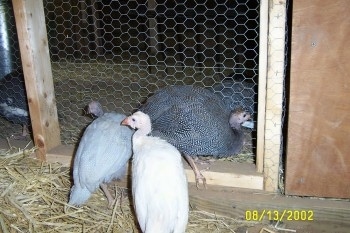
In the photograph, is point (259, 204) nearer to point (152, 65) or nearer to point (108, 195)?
point (108, 195)

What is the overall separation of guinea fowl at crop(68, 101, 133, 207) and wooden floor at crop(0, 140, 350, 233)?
43cm

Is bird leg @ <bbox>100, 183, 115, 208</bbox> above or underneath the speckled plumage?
underneath

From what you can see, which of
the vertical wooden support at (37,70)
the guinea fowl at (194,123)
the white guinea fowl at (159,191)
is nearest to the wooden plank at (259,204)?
the guinea fowl at (194,123)

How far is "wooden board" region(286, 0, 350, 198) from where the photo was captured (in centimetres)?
175

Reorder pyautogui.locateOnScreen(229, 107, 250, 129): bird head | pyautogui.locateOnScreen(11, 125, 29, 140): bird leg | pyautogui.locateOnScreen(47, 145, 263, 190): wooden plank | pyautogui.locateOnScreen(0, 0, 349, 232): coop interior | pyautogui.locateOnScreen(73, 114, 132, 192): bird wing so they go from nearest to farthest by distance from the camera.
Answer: pyautogui.locateOnScreen(0, 0, 349, 232): coop interior, pyautogui.locateOnScreen(73, 114, 132, 192): bird wing, pyautogui.locateOnScreen(47, 145, 263, 190): wooden plank, pyautogui.locateOnScreen(229, 107, 250, 129): bird head, pyautogui.locateOnScreen(11, 125, 29, 140): bird leg

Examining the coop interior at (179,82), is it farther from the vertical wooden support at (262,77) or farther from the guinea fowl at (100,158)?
the guinea fowl at (100,158)

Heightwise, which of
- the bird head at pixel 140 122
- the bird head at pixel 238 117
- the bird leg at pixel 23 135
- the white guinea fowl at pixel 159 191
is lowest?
the bird leg at pixel 23 135

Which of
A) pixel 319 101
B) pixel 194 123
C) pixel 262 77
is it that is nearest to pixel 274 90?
pixel 262 77

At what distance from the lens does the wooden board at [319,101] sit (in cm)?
175

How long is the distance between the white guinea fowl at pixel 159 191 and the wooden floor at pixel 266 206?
1.33 ft

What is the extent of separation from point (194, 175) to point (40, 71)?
3.78 feet

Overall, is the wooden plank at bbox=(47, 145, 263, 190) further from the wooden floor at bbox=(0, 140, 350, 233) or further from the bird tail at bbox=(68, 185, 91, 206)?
the bird tail at bbox=(68, 185, 91, 206)

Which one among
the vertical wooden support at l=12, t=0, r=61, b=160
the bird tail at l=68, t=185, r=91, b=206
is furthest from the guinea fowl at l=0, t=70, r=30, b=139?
the bird tail at l=68, t=185, r=91, b=206
